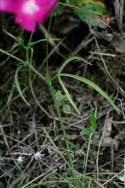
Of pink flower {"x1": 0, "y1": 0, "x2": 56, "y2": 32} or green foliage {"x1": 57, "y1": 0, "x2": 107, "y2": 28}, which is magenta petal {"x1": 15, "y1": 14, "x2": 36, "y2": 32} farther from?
green foliage {"x1": 57, "y1": 0, "x2": 107, "y2": 28}

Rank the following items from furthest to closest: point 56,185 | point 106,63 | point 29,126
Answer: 1. point 106,63
2. point 29,126
3. point 56,185

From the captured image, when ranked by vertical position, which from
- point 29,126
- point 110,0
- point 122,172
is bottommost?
point 122,172

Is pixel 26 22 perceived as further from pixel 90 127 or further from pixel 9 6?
pixel 90 127

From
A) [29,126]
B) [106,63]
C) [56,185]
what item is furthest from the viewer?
[106,63]

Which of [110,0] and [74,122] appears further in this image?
[110,0]

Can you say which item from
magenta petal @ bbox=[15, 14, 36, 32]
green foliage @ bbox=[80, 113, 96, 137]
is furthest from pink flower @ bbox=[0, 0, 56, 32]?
green foliage @ bbox=[80, 113, 96, 137]

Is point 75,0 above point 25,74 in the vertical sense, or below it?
above

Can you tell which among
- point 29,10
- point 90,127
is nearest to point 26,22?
point 29,10

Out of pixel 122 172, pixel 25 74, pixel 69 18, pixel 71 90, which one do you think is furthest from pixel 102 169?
pixel 69 18

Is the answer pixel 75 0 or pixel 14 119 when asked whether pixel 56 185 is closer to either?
pixel 14 119
